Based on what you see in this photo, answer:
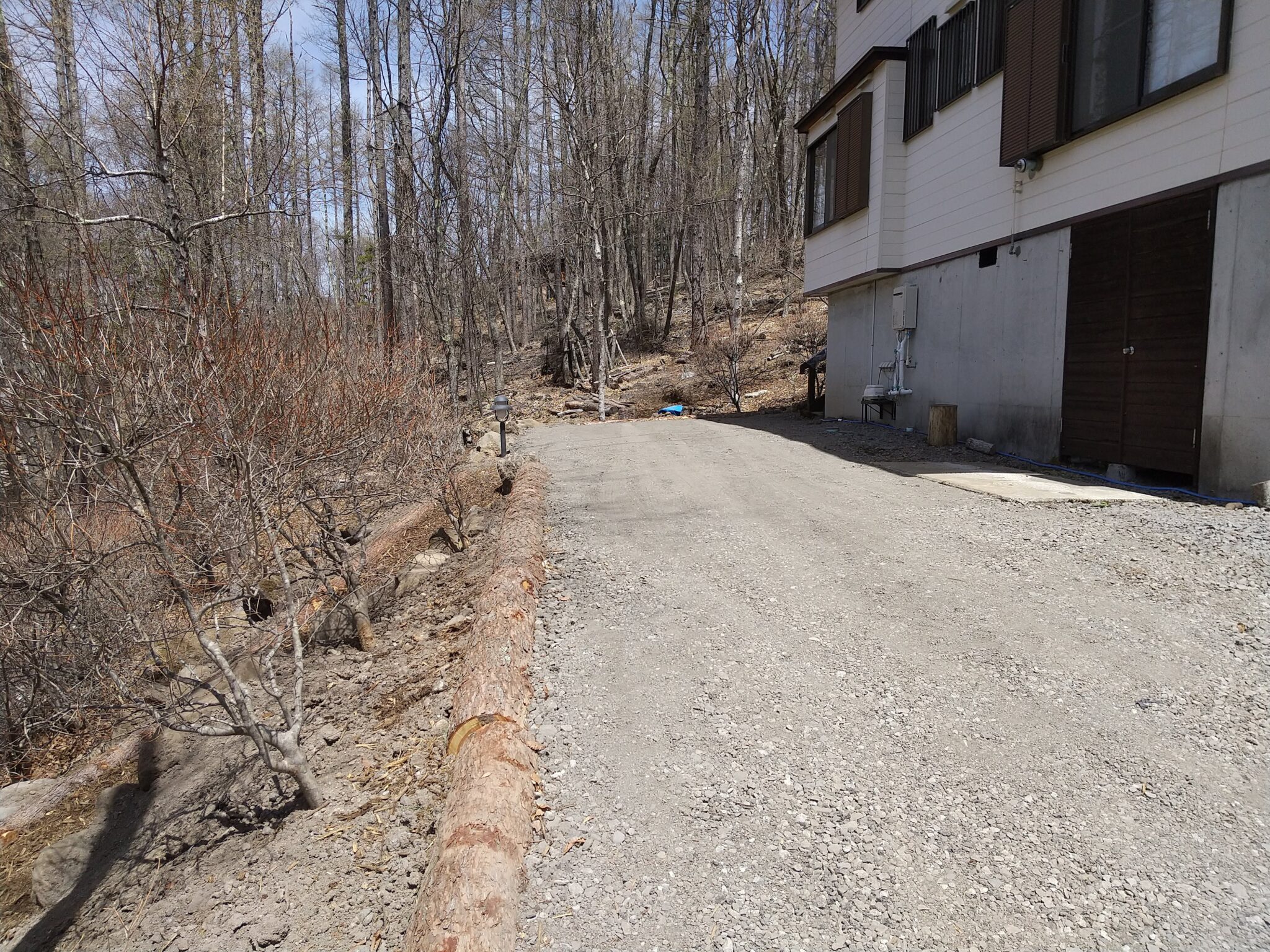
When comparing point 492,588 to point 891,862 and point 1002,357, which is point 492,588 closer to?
point 891,862

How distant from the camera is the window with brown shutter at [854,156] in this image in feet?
40.9

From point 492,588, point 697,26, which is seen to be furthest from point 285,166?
point 697,26

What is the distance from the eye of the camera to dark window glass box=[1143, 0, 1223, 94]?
21.1 feet

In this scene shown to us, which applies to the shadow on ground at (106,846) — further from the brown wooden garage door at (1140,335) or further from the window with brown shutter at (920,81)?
the window with brown shutter at (920,81)

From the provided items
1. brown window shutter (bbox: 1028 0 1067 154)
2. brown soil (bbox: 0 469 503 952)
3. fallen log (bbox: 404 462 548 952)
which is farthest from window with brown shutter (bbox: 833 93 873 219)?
fallen log (bbox: 404 462 548 952)

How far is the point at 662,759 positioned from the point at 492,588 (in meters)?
1.98

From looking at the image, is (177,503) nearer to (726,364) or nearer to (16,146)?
(16,146)

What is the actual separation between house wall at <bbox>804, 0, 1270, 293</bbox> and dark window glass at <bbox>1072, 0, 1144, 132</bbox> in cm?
21

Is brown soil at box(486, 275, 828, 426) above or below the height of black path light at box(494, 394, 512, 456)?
above

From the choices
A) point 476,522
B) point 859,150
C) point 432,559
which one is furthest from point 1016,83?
point 432,559

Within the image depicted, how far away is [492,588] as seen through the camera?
468 cm

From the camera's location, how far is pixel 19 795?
5.20 m

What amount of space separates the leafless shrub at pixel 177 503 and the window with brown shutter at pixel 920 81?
360 inches

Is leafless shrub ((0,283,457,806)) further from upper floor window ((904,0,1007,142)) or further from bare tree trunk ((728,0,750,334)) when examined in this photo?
bare tree trunk ((728,0,750,334))
